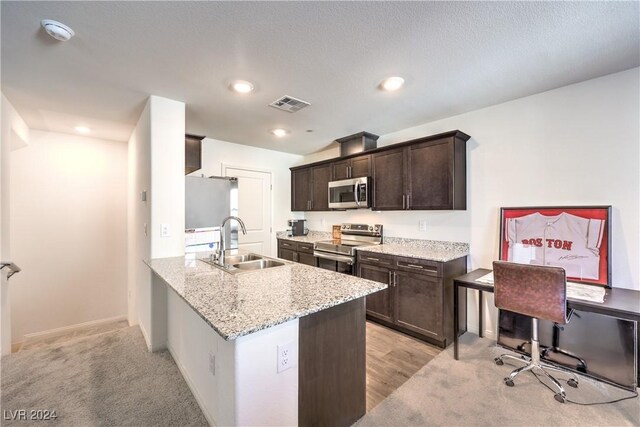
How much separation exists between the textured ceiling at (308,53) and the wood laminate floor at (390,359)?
2473 mm

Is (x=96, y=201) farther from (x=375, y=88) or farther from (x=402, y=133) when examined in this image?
(x=402, y=133)

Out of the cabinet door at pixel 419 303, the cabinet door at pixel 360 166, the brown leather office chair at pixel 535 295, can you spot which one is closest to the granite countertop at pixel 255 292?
the brown leather office chair at pixel 535 295

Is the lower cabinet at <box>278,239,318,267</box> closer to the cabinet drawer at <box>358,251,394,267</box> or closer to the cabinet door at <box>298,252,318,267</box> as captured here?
the cabinet door at <box>298,252,318,267</box>

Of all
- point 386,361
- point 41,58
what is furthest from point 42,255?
point 386,361

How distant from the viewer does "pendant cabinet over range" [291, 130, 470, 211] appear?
2.93 meters

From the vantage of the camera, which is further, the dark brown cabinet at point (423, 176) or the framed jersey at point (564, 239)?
the dark brown cabinet at point (423, 176)

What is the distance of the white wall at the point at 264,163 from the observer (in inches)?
163

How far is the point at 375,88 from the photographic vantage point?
7.89 ft

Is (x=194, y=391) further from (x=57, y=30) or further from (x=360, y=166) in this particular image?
(x=360, y=166)

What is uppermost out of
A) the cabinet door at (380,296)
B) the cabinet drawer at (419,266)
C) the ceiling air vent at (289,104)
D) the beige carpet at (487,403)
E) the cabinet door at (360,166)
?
the ceiling air vent at (289,104)

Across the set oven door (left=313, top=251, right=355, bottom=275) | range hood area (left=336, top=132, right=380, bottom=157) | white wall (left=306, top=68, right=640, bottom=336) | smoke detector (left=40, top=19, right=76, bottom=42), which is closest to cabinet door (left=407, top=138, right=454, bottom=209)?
white wall (left=306, top=68, right=640, bottom=336)

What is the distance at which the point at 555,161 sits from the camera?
2.51 m

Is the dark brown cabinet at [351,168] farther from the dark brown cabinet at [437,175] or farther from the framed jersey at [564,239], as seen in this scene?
the framed jersey at [564,239]

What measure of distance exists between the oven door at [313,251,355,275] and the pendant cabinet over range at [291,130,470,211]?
0.82 meters
